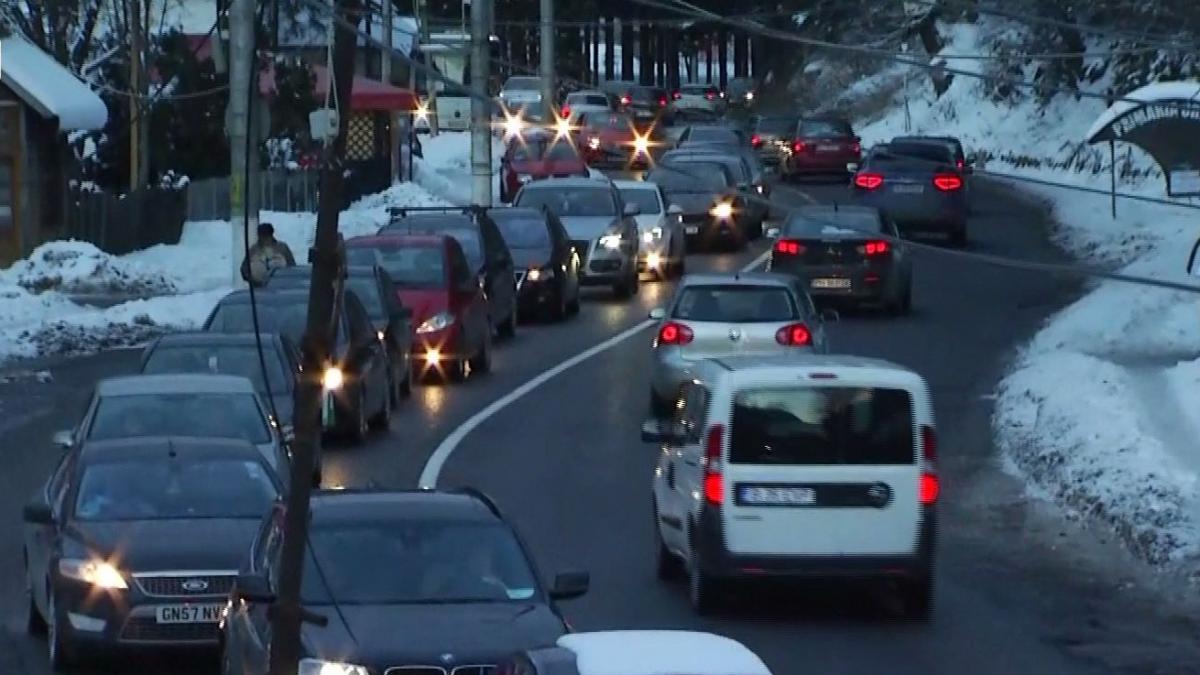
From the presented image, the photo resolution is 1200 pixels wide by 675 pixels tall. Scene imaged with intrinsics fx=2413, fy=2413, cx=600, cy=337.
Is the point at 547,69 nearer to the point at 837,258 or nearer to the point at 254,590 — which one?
the point at 837,258

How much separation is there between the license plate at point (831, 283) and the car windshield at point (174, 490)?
1951 cm

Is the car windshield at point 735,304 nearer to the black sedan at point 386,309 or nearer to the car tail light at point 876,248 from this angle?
the black sedan at point 386,309

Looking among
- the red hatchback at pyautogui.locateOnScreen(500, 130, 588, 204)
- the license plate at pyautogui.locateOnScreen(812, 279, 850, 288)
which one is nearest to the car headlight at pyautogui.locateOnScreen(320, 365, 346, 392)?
the license plate at pyautogui.locateOnScreen(812, 279, 850, 288)

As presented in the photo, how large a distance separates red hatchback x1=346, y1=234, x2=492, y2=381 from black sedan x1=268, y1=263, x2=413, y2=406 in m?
0.36

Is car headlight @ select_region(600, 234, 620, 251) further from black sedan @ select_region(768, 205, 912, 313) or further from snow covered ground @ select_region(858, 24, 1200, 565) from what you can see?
snow covered ground @ select_region(858, 24, 1200, 565)

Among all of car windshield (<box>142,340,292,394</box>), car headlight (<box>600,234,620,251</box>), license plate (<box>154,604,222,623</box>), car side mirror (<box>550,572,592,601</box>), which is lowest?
license plate (<box>154,604,222,623</box>)

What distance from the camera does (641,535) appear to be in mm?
17750

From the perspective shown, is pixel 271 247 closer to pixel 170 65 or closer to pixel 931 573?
pixel 931 573

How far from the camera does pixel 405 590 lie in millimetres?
11008

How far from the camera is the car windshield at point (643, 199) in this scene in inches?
1549

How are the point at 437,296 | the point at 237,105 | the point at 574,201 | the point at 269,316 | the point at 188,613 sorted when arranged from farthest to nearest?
the point at 574,201, the point at 237,105, the point at 437,296, the point at 269,316, the point at 188,613

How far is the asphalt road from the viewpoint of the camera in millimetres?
13828

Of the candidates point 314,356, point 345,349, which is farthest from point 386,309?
point 314,356

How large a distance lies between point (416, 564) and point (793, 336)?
12208 millimetres
